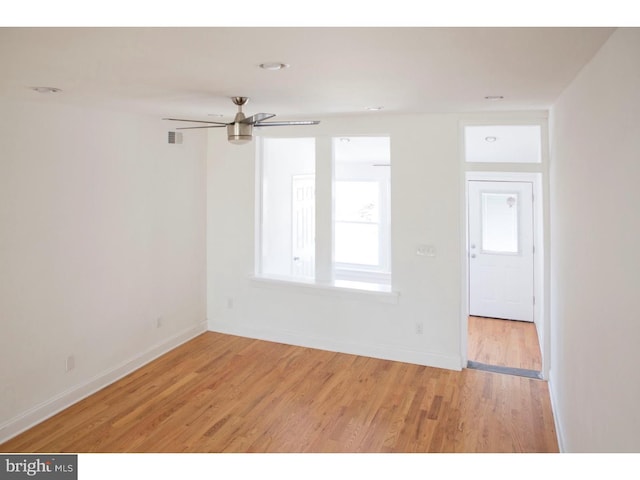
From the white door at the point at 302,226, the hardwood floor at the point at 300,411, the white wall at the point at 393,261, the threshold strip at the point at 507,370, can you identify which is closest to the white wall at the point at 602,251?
the hardwood floor at the point at 300,411

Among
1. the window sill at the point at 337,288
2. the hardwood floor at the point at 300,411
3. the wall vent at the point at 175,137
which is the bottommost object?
the hardwood floor at the point at 300,411

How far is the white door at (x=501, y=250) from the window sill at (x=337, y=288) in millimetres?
2159

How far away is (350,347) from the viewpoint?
4688 millimetres

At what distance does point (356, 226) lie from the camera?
7.40m

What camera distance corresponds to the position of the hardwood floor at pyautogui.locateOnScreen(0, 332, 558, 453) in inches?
120

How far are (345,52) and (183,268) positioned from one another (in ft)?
11.6

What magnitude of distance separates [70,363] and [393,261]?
3.00 metres

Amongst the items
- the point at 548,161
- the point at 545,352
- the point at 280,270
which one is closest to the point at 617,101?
the point at 548,161

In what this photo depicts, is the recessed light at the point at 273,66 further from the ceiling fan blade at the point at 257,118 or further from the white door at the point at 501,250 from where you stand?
the white door at the point at 501,250

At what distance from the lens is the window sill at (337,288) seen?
4.54m

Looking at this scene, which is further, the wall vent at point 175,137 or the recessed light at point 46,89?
the wall vent at point 175,137

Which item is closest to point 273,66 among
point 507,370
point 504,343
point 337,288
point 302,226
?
point 337,288

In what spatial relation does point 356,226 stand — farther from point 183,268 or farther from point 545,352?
point 545,352

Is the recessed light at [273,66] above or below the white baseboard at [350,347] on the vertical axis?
above
